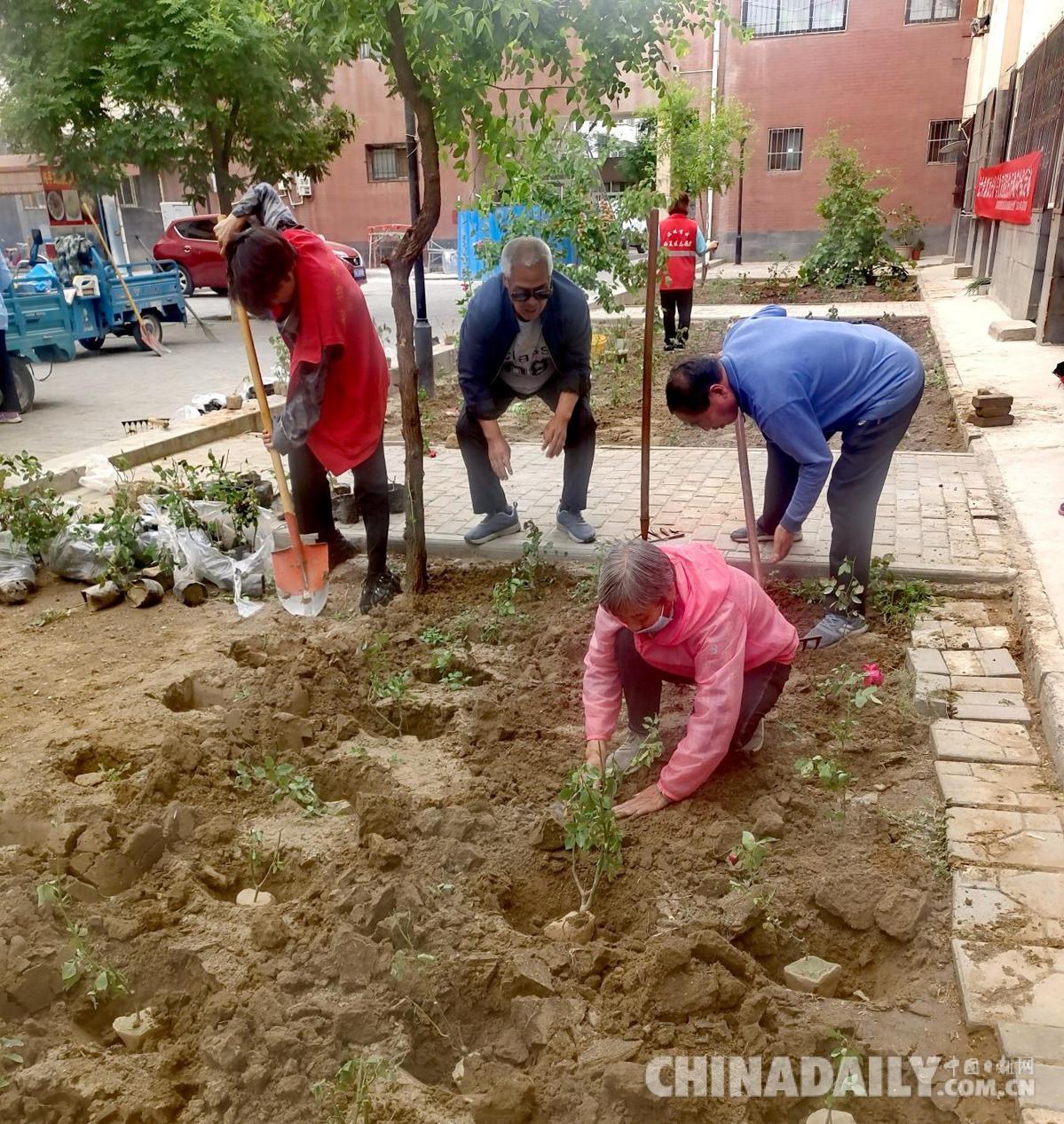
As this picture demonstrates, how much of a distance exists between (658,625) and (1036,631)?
6.28 ft

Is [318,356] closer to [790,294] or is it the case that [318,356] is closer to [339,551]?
[339,551]

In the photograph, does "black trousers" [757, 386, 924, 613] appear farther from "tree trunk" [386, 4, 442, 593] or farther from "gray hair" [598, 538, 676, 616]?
"tree trunk" [386, 4, 442, 593]

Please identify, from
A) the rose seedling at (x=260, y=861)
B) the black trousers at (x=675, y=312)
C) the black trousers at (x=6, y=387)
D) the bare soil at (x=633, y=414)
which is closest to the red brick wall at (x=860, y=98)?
the black trousers at (x=675, y=312)

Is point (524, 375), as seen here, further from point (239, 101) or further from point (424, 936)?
point (239, 101)

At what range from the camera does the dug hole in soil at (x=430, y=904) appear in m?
2.15

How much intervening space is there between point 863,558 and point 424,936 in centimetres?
255

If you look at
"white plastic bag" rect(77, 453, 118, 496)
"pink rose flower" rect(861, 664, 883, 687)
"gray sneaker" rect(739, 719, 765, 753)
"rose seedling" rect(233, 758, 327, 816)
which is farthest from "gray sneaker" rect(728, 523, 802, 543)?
"white plastic bag" rect(77, 453, 118, 496)

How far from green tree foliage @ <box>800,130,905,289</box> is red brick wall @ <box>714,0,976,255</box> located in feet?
31.0

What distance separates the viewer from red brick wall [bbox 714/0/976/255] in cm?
2533

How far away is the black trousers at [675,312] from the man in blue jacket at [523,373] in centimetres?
627

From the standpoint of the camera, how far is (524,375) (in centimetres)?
532

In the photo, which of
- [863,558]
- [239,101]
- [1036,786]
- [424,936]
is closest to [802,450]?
[863,558]

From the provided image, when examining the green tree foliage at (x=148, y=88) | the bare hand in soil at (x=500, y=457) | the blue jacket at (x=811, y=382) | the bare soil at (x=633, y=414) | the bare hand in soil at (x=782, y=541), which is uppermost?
the green tree foliage at (x=148, y=88)

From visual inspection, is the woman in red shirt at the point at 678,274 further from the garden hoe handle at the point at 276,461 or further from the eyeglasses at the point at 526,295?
the garden hoe handle at the point at 276,461
